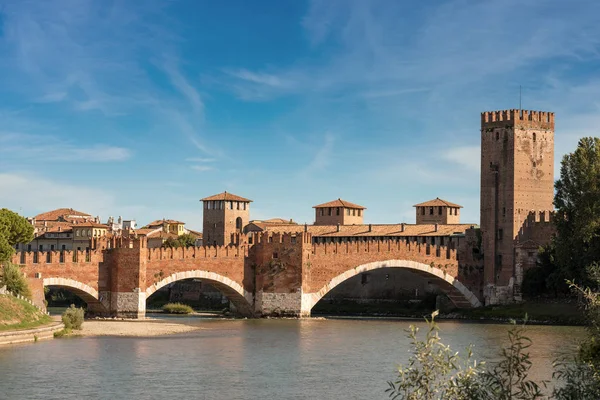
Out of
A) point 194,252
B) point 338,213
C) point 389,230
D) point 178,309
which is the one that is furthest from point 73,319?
point 338,213

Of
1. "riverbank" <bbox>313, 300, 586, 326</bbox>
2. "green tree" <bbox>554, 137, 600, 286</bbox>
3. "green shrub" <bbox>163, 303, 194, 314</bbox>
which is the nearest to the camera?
"green tree" <bbox>554, 137, 600, 286</bbox>

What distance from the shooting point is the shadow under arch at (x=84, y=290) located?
1433 inches

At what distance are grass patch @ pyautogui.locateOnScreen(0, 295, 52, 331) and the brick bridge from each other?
3885 millimetres

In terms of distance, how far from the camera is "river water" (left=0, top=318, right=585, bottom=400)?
19.9 m

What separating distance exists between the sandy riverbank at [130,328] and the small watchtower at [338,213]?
25829 millimetres

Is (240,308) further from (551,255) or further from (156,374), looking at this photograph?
(156,374)

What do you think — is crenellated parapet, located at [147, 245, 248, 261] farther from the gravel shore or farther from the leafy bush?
the leafy bush

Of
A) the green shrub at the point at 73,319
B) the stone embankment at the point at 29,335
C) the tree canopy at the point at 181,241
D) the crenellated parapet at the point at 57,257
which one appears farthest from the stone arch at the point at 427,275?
the tree canopy at the point at 181,241

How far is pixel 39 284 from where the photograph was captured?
35.1 m

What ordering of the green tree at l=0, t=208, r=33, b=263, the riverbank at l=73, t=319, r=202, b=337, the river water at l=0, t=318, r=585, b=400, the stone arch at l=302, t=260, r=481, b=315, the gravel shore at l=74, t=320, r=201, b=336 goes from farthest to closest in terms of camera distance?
the stone arch at l=302, t=260, r=481, b=315, the green tree at l=0, t=208, r=33, b=263, the gravel shore at l=74, t=320, r=201, b=336, the riverbank at l=73, t=319, r=202, b=337, the river water at l=0, t=318, r=585, b=400

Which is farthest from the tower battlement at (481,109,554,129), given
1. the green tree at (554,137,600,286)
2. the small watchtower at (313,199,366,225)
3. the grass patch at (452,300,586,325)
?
the small watchtower at (313,199,366,225)

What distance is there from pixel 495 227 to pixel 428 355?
1390 inches

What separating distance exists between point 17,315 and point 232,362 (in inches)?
303

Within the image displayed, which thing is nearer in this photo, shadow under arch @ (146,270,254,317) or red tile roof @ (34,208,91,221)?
shadow under arch @ (146,270,254,317)
